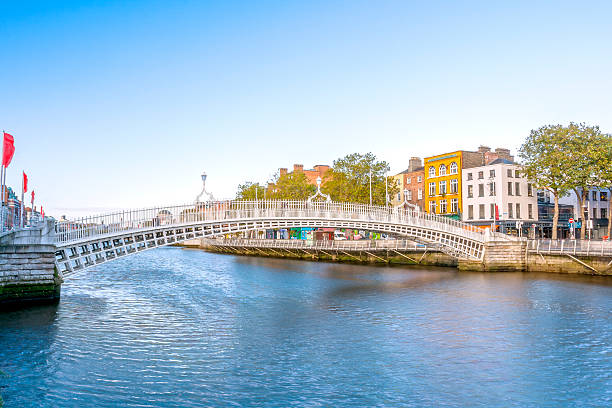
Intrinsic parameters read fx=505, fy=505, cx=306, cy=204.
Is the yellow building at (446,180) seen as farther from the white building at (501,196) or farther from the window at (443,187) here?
the white building at (501,196)

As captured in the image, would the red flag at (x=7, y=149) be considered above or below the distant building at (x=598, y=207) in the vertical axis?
above

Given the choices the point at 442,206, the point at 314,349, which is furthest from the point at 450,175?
the point at 314,349

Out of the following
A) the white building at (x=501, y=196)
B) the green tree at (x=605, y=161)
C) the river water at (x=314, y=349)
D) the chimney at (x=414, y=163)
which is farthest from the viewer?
the chimney at (x=414, y=163)

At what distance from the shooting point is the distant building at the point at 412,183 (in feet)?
218

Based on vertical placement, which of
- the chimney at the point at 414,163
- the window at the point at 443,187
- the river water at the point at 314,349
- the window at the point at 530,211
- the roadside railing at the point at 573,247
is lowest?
the river water at the point at 314,349

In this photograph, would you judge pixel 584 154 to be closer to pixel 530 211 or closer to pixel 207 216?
pixel 530 211

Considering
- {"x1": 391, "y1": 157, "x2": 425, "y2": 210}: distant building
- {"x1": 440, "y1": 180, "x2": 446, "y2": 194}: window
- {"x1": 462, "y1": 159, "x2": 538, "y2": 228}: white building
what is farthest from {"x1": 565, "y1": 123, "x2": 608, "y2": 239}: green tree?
{"x1": 391, "y1": 157, "x2": 425, "y2": 210}: distant building

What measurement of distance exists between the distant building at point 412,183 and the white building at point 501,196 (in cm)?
998

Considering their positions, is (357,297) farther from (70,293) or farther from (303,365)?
(70,293)

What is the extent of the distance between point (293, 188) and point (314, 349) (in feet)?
176

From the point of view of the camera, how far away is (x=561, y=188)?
4328 cm

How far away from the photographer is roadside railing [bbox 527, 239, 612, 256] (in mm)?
34344

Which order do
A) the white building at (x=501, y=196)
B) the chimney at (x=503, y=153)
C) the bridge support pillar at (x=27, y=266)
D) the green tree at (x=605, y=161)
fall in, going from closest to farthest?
the bridge support pillar at (x=27, y=266) < the green tree at (x=605, y=161) < the white building at (x=501, y=196) < the chimney at (x=503, y=153)

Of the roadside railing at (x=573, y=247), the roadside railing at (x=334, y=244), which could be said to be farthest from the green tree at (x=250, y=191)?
the roadside railing at (x=573, y=247)
